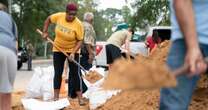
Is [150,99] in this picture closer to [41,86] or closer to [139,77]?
[41,86]

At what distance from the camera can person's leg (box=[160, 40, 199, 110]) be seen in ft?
11.4

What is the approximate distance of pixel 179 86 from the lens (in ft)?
11.4

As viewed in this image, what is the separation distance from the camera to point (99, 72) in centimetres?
959

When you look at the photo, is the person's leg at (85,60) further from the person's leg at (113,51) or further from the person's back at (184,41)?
the person's back at (184,41)

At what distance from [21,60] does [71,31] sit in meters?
20.3

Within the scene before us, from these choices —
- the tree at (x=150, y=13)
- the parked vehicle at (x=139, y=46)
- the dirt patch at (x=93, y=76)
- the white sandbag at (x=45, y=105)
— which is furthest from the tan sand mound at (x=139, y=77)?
the tree at (x=150, y=13)

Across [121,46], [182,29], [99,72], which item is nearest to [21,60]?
[121,46]

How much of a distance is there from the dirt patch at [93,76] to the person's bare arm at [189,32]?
5.94m

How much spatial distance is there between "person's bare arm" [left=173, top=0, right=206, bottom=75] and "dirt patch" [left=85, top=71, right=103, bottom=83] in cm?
594

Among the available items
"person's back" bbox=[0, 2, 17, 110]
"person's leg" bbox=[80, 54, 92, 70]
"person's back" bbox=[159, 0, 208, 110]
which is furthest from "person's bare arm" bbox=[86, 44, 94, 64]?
"person's back" bbox=[159, 0, 208, 110]

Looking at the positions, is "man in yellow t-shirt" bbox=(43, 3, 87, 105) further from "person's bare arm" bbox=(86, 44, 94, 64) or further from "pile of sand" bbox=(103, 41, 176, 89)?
"pile of sand" bbox=(103, 41, 176, 89)

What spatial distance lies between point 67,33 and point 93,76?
0.81m

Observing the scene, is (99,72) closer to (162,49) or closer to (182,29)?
(162,49)

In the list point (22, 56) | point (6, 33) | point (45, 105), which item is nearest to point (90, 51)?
point (45, 105)
